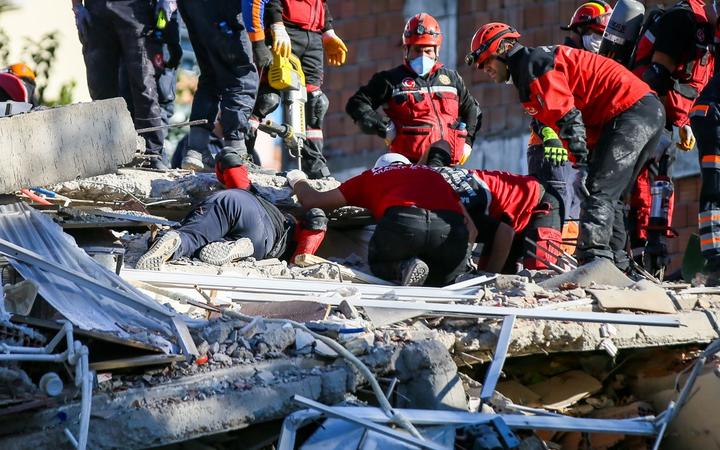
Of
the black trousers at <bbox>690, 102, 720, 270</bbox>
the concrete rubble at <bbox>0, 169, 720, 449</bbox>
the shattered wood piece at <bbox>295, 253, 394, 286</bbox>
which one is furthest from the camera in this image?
the black trousers at <bbox>690, 102, 720, 270</bbox>

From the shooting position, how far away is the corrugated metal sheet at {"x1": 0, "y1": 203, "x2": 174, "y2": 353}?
197 inches

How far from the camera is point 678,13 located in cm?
905

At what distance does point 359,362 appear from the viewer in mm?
4969

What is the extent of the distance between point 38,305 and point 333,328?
1.13m

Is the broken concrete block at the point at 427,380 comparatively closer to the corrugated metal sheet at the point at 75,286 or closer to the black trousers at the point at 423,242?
the corrugated metal sheet at the point at 75,286

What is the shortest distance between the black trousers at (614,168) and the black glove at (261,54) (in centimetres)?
248

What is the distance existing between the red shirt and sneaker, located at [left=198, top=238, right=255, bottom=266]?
0.82m

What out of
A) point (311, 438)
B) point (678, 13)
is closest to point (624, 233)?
point (678, 13)

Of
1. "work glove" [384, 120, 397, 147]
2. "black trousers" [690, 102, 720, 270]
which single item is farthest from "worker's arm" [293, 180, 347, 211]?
"black trousers" [690, 102, 720, 270]

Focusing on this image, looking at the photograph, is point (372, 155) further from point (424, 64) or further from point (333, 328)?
point (333, 328)

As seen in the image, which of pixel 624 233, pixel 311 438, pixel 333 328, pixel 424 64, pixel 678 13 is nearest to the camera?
pixel 311 438

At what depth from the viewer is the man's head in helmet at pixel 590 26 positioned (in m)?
10.1

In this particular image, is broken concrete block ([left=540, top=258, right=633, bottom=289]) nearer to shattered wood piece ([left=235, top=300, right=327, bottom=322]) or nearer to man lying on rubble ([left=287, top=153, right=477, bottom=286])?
man lying on rubble ([left=287, top=153, right=477, bottom=286])

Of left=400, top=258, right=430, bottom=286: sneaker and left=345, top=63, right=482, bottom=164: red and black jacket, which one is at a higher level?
left=345, top=63, right=482, bottom=164: red and black jacket
